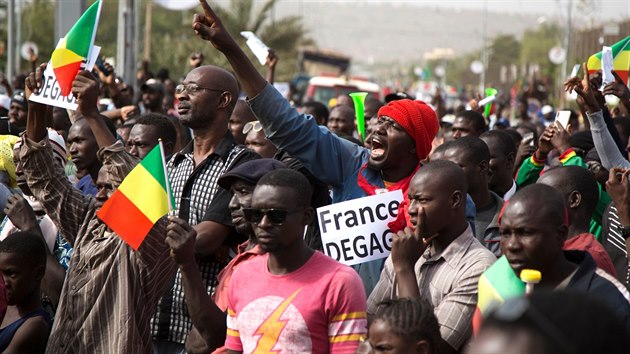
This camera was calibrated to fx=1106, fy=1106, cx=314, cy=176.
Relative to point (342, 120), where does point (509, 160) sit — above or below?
above

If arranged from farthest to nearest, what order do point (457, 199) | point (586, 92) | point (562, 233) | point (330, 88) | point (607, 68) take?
point (330, 88)
point (607, 68)
point (586, 92)
point (457, 199)
point (562, 233)

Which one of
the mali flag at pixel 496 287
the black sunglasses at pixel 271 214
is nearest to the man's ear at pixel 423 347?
the mali flag at pixel 496 287

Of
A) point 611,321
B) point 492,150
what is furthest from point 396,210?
point 611,321

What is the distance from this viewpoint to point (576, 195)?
5.53 meters

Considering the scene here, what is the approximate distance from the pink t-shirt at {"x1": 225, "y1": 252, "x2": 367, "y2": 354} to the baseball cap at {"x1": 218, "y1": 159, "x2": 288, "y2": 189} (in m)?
0.79

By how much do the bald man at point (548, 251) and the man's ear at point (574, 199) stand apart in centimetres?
137

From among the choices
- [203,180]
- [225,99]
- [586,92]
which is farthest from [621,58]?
[203,180]

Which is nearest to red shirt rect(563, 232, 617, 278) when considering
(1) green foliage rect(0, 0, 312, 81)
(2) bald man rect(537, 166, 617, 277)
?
(2) bald man rect(537, 166, 617, 277)

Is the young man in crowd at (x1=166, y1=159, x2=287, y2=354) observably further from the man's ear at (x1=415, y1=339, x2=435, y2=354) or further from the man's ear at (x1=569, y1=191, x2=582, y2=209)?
the man's ear at (x1=569, y1=191, x2=582, y2=209)

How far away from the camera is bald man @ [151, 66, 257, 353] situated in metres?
5.24

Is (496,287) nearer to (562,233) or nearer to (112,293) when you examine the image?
(562,233)

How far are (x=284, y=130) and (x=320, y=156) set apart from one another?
0.24 meters

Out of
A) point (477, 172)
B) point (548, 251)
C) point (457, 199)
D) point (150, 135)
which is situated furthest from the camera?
point (150, 135)

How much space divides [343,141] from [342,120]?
465cm
